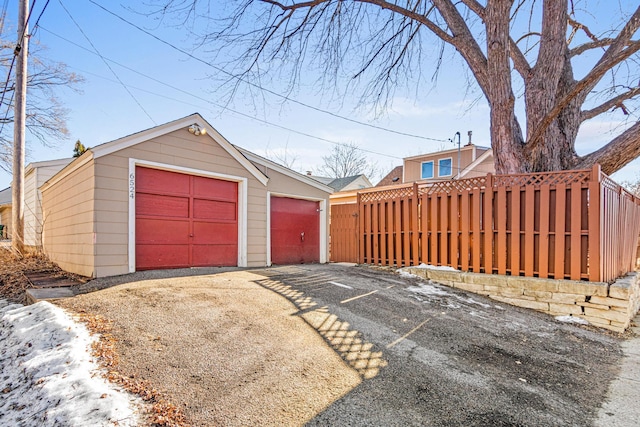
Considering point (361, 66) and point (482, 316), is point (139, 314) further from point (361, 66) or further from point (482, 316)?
point (361, 66)

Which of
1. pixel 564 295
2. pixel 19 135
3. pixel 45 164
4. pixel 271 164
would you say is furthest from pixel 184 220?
pixel 45 164

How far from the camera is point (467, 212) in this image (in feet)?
18.9

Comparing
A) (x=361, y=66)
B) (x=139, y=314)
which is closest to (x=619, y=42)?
(x=361, y=66)

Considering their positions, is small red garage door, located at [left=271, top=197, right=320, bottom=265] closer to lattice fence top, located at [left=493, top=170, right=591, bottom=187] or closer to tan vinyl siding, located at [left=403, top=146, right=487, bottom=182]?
lattice fence top, located at [left=493, top=170, right=591, bottom=187]

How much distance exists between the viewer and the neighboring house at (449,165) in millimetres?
15609

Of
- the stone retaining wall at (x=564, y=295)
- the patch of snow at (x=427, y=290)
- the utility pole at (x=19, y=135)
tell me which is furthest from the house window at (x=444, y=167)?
the utility pole at (x=19, y=135)

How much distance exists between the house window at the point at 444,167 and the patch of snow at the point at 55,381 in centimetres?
1705

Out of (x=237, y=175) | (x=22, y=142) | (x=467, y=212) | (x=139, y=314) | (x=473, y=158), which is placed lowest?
A: (x=139, y=314)

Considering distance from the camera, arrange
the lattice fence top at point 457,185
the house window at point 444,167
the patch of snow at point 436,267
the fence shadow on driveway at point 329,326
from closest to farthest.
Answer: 1. the fence shadow on driveway at point 329,326
2. the lattice fence top at point 457,185
3. the patch of snow at point 436,267
4. the house window at point 444,167

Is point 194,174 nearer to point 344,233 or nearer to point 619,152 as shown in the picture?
point 344,233

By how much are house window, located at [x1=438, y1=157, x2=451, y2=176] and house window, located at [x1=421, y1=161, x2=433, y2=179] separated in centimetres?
45

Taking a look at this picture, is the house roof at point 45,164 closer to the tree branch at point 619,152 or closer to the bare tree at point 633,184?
the tree branch at point 619,152

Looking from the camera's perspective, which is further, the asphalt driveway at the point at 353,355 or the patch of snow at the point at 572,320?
the patch of snow at the point at 572,320

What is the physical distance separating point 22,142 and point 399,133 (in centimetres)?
1533
